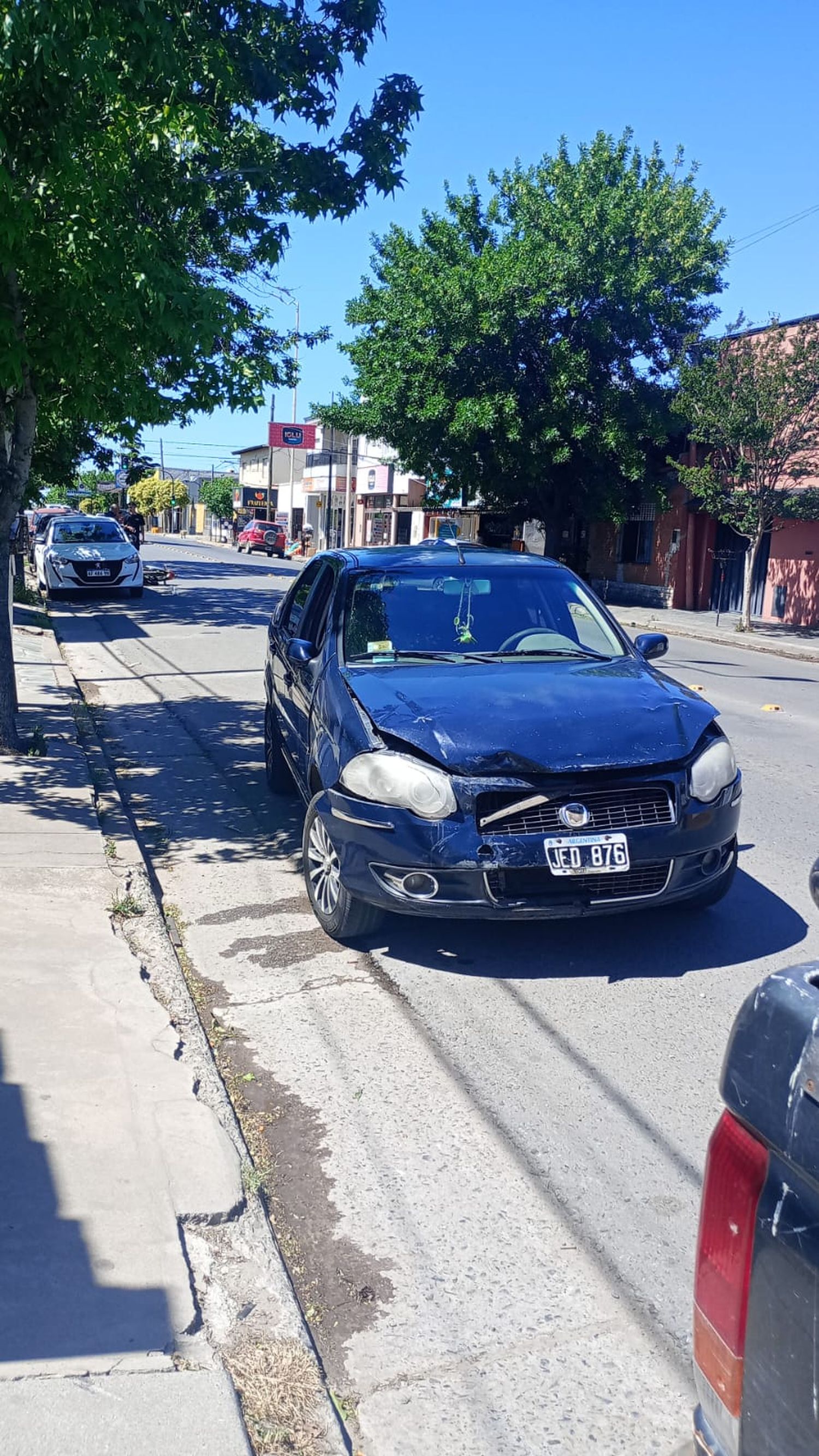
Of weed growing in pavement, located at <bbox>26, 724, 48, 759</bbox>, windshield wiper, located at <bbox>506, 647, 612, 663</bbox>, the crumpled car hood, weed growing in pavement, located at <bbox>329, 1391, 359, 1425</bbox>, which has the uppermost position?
windshield wiper, located at <bbox>506, 647, 612, 663</bbox>

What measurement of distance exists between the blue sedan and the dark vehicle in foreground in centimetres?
300

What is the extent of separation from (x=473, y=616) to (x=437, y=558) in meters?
0.54

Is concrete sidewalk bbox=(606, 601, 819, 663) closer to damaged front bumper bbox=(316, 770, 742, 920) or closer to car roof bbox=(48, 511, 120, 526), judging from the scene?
car roof bbox=(48, 511, 120, 526)

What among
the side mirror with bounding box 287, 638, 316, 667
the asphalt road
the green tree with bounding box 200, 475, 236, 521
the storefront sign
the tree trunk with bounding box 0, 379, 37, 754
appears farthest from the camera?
→ the green tree with bounding box 200, 475, 236, 521

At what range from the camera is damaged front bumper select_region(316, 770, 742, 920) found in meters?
4.69

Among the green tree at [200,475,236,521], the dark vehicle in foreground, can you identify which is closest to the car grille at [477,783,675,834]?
the dark vehicle in foreground

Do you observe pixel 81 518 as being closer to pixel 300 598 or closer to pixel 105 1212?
pixel 300 598

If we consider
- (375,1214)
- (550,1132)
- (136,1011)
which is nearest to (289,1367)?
(375,1214)

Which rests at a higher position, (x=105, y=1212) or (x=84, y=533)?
(x=84, y=533)

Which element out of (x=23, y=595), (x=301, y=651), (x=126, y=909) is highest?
(x=301, y=651)

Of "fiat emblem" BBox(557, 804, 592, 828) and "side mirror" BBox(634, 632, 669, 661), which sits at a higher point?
"side mirror" BBox(634, 632, 669, 661)

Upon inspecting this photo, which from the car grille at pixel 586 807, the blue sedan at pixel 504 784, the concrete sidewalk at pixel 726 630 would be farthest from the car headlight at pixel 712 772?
the concrete sidewalk at pixel 726 630

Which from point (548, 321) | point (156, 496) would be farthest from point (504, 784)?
point (156, 496)

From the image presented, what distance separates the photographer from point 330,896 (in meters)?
5.41
